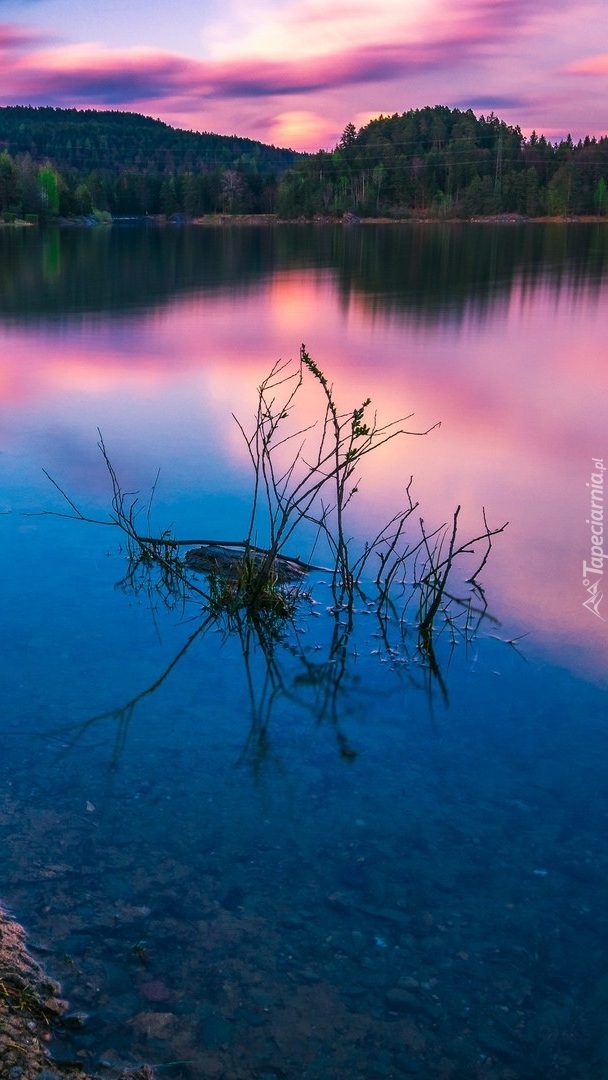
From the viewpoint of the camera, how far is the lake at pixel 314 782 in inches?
134

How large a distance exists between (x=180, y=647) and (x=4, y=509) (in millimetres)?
3311

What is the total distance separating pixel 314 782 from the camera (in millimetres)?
4785

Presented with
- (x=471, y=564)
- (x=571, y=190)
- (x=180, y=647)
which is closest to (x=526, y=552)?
(x=471, y=564)

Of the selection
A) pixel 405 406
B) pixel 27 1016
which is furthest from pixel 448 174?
pixel 27 1016

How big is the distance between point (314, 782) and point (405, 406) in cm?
923

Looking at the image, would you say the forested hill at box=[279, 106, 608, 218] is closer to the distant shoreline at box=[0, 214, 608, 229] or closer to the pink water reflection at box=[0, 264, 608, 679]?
the distant shoreline at box=[0, 214, 608, 229]

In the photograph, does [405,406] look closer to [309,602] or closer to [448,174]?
[309,602]

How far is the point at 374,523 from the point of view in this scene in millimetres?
8359

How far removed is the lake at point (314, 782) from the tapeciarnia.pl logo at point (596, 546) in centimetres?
4

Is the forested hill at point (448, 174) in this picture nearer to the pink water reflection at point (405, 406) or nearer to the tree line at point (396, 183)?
the tree line at point (396, 183)

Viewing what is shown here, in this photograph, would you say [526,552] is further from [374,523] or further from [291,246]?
[291,246]

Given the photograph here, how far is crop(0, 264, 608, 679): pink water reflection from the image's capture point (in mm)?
7852

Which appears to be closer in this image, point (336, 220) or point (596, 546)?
point (596, 546)

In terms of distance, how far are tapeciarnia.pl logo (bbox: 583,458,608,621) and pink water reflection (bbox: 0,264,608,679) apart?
0.29ft
